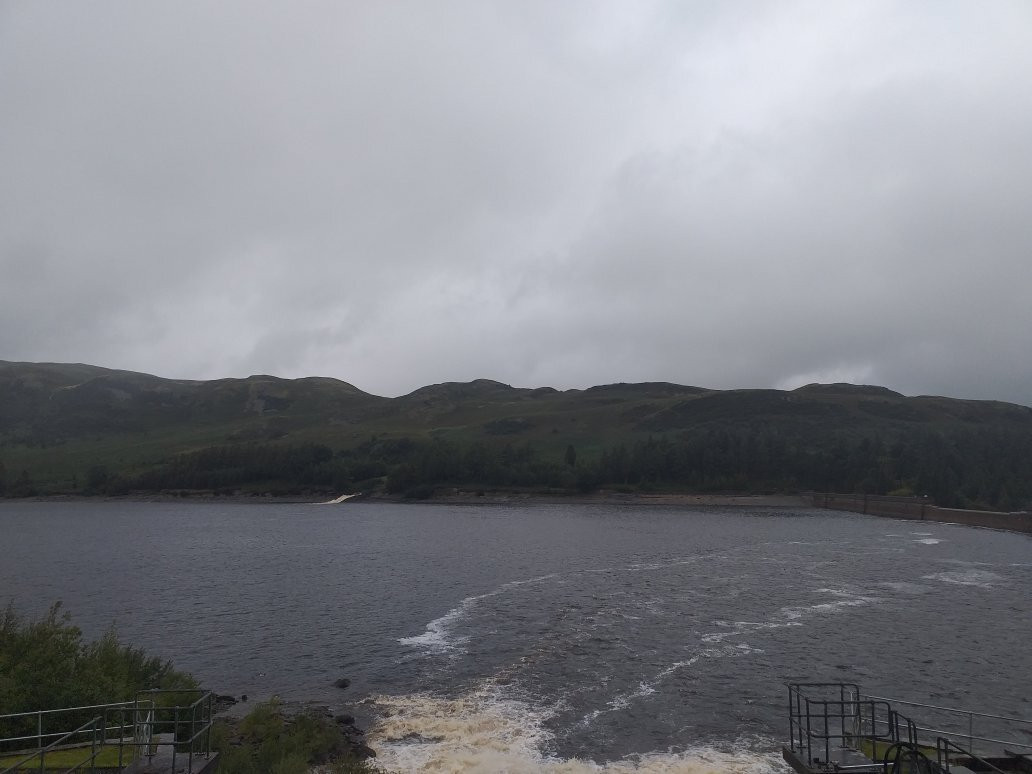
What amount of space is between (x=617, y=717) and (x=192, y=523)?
434ft

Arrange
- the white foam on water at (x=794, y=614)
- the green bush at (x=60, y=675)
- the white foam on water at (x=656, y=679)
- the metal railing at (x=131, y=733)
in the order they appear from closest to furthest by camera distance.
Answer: the metal railing at (x=131, y=733), the green bush at (x=60, y=675), the white foam on water at (x=656, y=679), the white foam on water at (x=794, y=614)

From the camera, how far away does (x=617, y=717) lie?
30.9 metres

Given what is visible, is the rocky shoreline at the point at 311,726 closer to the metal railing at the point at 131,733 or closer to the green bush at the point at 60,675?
the metal railing at the point at 131,733

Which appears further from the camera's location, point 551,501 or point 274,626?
point 551,501

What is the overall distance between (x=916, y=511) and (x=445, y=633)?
13561cm

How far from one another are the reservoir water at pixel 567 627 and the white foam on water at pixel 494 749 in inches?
4.6

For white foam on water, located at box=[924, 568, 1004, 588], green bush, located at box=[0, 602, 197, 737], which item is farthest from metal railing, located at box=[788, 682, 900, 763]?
white foam on water, located at box=[924, 568, 1004, 588]

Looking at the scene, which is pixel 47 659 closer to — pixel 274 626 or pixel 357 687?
pixel 357 687

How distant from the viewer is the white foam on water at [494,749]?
25.8m

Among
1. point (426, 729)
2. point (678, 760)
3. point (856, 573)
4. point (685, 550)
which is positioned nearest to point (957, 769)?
point (678, 760)

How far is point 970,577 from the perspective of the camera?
228ft

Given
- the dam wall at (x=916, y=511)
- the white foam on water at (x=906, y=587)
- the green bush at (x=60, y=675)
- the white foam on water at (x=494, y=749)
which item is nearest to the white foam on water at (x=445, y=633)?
the white foam on water at (x=494, y=749)

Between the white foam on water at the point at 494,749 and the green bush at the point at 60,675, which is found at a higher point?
the green bush at the point at 60,675

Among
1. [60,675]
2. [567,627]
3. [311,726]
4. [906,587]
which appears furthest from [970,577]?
[60,675]
